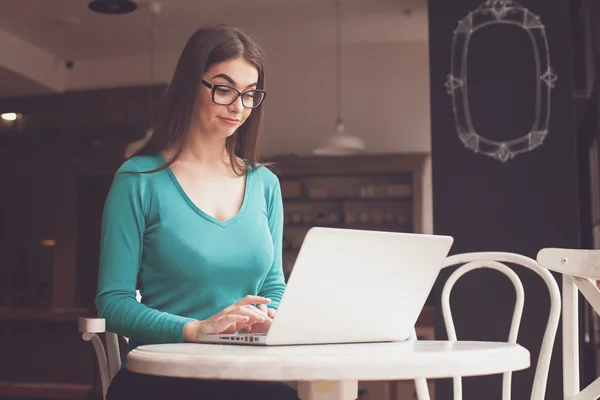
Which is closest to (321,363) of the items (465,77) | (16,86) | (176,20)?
(465,77)

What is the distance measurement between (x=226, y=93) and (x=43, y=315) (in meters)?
5.63

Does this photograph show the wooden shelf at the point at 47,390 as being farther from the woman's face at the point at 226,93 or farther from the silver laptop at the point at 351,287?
the silver laptop at the point at 351,287

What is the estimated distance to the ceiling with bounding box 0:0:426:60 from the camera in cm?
679

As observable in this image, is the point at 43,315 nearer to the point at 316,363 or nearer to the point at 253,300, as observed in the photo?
the point at 253,300

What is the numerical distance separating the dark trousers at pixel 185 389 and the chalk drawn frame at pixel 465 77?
2593 millimetres

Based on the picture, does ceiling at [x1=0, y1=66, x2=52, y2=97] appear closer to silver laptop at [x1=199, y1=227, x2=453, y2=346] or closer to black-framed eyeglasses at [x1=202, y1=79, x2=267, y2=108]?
black-framed eyeglasses at [x1=202, y1=79, x2=267, y2=108]

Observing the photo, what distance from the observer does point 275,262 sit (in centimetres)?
179

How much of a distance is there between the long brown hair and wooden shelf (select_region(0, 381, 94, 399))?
5188 millimetres

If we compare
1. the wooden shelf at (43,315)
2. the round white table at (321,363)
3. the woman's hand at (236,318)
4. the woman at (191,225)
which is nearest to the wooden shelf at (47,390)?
the wooden shelf at (43,315)

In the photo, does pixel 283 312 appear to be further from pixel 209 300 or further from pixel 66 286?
pixel 66 286

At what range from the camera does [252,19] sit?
7320mm

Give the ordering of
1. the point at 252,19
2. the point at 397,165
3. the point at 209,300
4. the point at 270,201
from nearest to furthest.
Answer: the point at 209,300 < the point at 270,201 < the point at 252,19 < the point at 397,165

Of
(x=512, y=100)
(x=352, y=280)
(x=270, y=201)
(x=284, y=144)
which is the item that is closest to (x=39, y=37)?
(x=284, y=144)

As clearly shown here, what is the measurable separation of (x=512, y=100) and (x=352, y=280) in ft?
9.31
